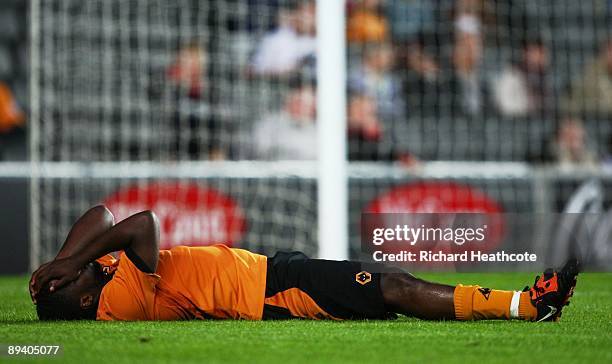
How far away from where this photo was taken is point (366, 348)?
4.62 meters

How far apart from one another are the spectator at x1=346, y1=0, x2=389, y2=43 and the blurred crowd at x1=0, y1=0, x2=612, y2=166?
1 centimetres

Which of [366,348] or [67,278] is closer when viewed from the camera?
[366,348]

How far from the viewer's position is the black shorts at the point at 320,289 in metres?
5.48

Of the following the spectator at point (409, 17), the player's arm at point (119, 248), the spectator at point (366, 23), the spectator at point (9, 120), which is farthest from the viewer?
the spectator at point (9, 120)

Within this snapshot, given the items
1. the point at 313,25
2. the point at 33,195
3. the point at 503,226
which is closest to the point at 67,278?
the point at 503,226

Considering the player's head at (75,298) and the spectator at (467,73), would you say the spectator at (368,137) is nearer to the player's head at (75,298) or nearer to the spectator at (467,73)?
the spectator at (467,73)

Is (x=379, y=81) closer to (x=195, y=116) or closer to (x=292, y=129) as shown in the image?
(x=292, y=129)

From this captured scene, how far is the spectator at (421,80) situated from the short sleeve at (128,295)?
6.80 metres

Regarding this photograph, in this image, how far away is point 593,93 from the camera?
40.2ft

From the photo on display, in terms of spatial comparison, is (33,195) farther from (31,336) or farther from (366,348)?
(366,348)

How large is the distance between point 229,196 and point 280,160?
66cm

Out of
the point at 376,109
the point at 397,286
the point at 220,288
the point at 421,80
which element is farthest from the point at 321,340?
the point at 421,80

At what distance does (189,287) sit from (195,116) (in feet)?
19.0

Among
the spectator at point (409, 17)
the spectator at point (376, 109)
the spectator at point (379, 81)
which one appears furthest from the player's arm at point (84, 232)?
the spectator at point (409, 17)
